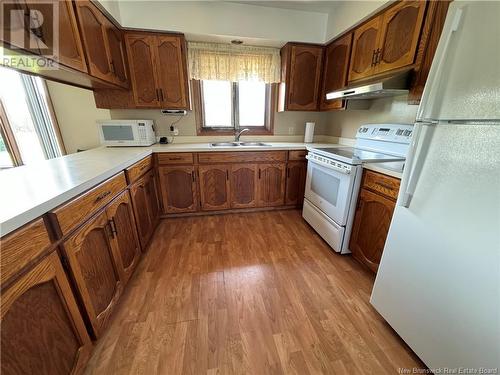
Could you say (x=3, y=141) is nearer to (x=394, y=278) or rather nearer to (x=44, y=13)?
(x=44, y=13)

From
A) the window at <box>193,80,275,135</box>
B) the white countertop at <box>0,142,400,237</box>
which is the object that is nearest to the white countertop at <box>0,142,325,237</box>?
the white countertop at <box>0,142,400,237</box>

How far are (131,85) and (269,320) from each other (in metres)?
2.69

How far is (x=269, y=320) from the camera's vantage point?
129cm

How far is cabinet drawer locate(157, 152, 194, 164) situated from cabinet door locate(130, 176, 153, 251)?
1.23 feet

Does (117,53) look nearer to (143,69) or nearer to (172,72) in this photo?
(143,69)

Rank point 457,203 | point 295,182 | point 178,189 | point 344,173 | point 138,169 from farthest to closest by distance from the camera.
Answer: point 295,182
point 178,189
point 138,169
point 344,173
point 457,203

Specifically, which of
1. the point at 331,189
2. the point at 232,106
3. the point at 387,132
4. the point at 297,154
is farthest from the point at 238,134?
the point at 387,132

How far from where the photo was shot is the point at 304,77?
2611 mm

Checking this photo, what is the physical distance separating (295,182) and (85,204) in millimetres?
2231

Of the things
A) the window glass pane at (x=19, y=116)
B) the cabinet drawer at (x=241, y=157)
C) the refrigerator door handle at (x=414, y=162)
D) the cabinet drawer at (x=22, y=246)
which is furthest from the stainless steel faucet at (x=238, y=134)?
the window glass pane at (x=19, y=116)

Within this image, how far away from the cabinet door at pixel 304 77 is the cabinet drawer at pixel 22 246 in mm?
2643

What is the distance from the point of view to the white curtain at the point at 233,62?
2496 mm

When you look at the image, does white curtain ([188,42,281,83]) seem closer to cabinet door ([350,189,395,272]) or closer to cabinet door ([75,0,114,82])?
cabinet door ([75,0,114,82])

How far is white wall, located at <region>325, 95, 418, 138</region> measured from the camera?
6.06ft
